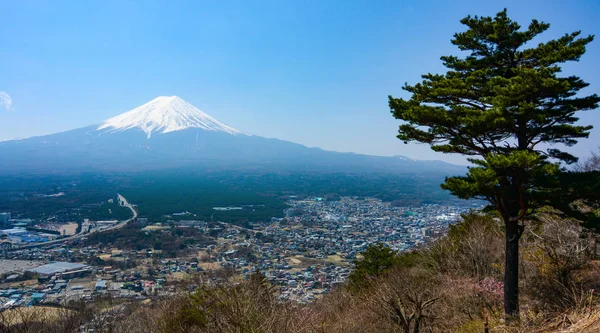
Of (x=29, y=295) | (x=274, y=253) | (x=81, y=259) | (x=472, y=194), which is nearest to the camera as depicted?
(x=472, y=194)

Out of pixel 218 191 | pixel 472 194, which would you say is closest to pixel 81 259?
pixel 472 194

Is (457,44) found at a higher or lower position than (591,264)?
higher

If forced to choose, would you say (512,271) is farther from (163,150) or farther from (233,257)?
(163,150)

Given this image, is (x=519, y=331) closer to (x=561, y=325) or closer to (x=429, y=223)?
(x=561, y=325)

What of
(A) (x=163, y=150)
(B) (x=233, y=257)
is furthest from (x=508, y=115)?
(A) (x=163, y=150)

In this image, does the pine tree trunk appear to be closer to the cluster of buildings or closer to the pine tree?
the pine tree

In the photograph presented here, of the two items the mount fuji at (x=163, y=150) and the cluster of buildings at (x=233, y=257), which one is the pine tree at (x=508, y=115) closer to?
the cluster of buildings at (x=233, y=257)
